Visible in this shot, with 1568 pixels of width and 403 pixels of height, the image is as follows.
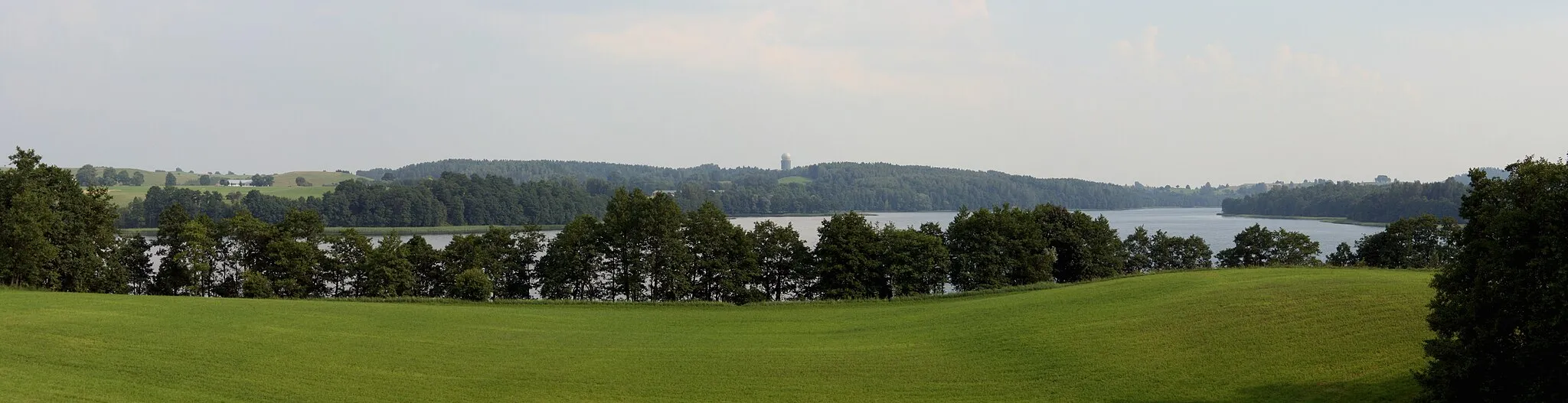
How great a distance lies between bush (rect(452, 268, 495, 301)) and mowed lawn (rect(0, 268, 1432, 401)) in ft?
33.4

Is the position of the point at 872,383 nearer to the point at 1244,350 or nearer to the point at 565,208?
the point at 1244,350

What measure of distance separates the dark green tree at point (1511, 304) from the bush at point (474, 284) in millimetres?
46038

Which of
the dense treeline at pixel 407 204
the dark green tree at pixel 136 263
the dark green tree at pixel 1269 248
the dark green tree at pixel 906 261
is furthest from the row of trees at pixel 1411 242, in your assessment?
the dense treeline at pixel 407 204

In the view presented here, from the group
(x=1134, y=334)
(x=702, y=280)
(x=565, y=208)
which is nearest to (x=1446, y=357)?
(x=1134, y=334)

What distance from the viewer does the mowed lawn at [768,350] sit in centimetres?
2595

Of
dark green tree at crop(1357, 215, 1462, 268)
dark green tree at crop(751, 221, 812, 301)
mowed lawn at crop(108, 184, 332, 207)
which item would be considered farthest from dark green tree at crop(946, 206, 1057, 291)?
mowed lawn at crop(108, 184, 332, 207)

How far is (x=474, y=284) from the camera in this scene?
5325cm

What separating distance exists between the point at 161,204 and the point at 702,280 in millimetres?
115643

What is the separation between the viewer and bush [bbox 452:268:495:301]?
53.3m

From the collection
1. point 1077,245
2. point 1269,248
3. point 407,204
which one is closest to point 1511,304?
point 1077,245

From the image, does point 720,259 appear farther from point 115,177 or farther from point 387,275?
point 115,177

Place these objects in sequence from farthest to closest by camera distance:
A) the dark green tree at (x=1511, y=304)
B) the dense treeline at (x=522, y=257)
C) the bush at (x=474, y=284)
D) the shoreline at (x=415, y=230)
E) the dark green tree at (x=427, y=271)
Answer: the shoreline at (x=415, y=230)
the dark green tree at (x=427, y=271)
the dense treeline at (x=522, y=257)
the bush at (x=474, y=284)
the dark green tree at (x=1511, y=304)

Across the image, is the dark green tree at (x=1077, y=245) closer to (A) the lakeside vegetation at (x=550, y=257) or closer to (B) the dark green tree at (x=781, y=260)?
(A) the lakeside vegetation at (x=550, y=257)

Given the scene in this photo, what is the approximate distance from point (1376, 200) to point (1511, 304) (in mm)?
161734
